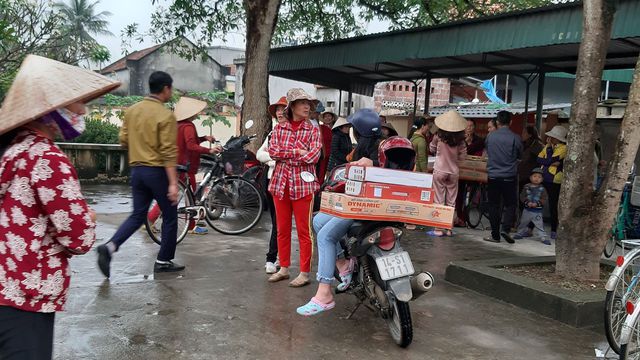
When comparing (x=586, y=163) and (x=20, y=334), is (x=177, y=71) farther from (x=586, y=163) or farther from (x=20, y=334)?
(x=20, y=334)

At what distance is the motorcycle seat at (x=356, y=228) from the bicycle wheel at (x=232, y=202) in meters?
3.62

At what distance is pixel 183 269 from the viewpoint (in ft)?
19.3

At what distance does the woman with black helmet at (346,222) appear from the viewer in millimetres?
4539

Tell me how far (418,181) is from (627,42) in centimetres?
529

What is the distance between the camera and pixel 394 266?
413cm

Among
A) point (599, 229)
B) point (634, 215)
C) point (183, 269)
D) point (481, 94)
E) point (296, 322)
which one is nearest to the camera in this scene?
point (296, 322)

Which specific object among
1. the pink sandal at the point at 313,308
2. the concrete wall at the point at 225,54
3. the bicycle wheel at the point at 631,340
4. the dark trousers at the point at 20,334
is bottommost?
the pink sandal at the point at 313,308

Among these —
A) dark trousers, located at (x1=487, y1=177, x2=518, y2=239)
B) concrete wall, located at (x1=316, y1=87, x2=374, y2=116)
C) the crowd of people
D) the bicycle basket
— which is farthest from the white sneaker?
concrete wall, located at (x1=316, y1=87, x2=374, y2=116)

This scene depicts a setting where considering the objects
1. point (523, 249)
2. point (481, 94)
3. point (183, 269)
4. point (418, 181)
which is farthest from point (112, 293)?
point (481, 94)

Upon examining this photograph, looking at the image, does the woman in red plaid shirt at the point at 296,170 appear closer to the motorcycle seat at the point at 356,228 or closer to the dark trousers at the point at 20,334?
Result: the motorcycle seat at the point at 356,228

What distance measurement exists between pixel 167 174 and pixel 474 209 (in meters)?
6.03

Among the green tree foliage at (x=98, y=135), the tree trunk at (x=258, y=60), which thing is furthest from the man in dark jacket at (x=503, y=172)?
the green tree foliage at (x=98, y=135)

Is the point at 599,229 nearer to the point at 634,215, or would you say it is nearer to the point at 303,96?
the point at 303,96

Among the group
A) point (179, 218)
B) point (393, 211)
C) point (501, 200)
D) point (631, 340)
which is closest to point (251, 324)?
point (393, 211)
